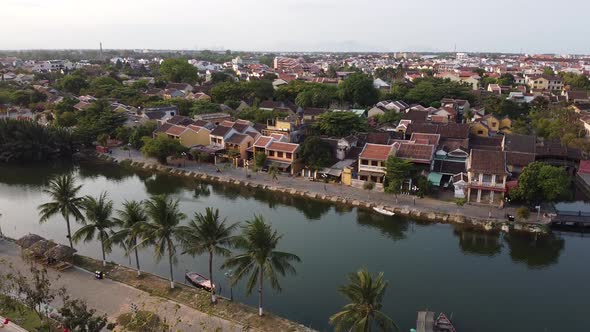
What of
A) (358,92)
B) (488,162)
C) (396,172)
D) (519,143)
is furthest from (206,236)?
(358,92)

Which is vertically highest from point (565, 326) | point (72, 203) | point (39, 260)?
point (72, 203)

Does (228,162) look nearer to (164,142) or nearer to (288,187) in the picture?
(164,142)

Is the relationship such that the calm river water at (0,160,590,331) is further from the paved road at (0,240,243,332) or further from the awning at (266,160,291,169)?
the awning at (266,160,291,169)

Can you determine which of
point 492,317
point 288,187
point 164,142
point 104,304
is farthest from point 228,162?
point 492,317

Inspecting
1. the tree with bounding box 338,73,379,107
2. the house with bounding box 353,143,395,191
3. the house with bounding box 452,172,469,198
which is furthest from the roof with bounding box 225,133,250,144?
the tree with bounding box 338,73,379,107

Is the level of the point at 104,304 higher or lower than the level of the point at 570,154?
lower

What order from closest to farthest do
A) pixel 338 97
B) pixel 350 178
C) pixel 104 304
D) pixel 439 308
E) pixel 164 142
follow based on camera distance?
pixel 104 304 < pixel 439 308 < pixel 350 178 < pixel 164 142 < pixel 338 97

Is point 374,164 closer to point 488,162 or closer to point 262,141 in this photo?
point 488,162
